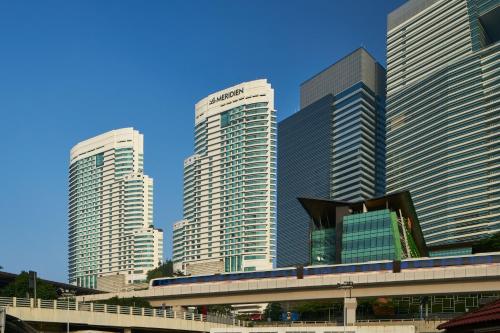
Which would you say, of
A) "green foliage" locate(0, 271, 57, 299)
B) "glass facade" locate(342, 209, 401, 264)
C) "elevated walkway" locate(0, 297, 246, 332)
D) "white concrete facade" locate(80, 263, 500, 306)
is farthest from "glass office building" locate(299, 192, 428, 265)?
"green foliage" locate(0, 271, 57, 299)

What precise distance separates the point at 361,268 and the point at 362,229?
3323 centimetres

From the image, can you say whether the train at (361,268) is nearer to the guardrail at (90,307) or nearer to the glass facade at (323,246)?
the guardrail at (90,307)

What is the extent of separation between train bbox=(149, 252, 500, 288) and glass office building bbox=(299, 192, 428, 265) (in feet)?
87.3

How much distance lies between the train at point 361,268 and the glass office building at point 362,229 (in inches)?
1047

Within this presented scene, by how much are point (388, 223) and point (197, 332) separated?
191ft

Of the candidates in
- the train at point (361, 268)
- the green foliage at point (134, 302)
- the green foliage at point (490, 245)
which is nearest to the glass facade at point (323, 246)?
the train at point (361, 268)

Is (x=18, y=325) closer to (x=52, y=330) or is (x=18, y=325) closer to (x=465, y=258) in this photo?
(x=52, y=330)

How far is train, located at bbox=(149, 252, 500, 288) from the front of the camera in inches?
3531

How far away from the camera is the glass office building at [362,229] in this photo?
124500 millimetres

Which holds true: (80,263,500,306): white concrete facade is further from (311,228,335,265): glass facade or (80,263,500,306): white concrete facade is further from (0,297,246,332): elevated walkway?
(311,228,335,265): glass facade

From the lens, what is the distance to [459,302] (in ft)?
452

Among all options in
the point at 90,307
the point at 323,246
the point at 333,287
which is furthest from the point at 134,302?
the point at 323,246

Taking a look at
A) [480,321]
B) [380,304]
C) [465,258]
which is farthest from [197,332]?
[380,304]

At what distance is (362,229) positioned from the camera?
129 meters
